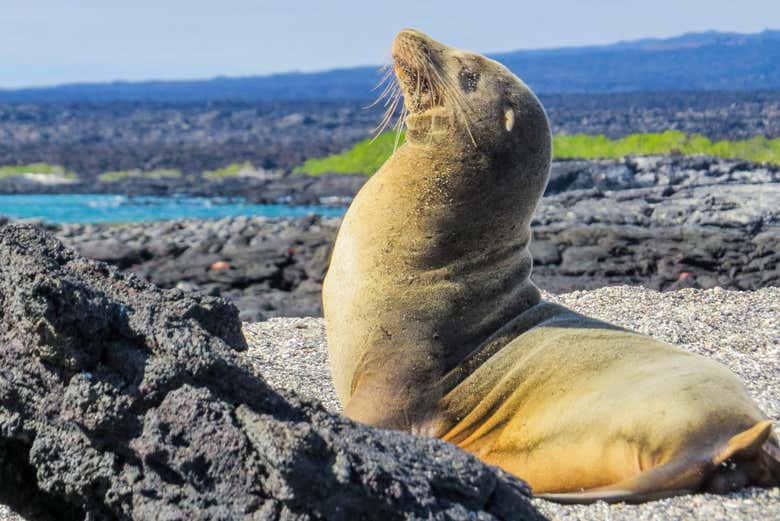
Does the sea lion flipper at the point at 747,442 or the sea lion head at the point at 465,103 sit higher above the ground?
the sea lion head at the point at 465,103

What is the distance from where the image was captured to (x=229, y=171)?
4881cm

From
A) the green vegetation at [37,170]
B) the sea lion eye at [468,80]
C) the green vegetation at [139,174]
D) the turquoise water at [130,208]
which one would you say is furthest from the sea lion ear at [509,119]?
the green vegetation at [37,170]

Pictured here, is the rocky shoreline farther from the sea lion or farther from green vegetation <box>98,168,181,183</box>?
green vegetation <box>98,168,181,183</box>

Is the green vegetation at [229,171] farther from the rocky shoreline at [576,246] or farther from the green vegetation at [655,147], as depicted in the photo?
the rocky shoreline at [576,246]

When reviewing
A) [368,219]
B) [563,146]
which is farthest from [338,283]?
[563,146]

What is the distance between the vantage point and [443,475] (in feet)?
10.9

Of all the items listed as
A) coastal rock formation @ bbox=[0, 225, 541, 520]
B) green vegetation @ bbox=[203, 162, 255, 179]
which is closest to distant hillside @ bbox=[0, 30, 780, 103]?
green vegetation @ bbox=[203, 162, 255, 179]

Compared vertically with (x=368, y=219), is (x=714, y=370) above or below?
below

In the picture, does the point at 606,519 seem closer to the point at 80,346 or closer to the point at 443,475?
the point at 443,475

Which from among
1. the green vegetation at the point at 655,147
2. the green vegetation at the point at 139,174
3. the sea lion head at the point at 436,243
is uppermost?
the sea lion head at the point at 436,243

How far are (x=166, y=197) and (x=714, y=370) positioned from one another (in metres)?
34.7

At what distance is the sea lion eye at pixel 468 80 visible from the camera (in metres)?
5.41

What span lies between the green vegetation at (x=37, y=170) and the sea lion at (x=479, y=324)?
1715 inches

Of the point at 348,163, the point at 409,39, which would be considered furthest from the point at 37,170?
the point at 409,39
